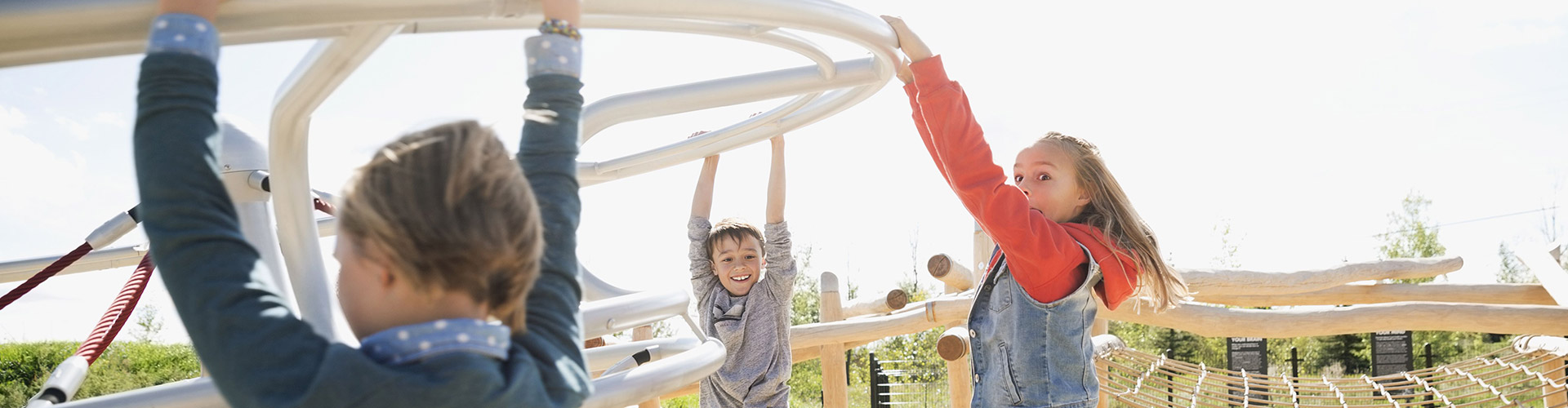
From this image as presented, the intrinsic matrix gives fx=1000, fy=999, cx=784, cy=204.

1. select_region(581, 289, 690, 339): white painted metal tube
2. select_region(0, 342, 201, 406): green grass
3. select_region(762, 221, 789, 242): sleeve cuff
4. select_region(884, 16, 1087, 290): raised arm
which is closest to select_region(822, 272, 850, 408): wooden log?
select_region(762, 221, 789, 242): sleeve cuff

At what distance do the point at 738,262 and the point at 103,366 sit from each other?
9978 mm

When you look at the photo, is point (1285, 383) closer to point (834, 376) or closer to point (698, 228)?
point (834, 376)

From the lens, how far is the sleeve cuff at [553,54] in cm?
102

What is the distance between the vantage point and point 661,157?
2320 millimetres

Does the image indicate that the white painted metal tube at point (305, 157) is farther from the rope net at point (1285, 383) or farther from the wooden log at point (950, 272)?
the wooden log at point (950, 272)

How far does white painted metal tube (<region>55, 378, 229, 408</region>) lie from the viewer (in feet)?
A: 3.56

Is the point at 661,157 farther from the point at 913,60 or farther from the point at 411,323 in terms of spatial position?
the point at 411,323

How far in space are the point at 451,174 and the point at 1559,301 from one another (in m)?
7.04

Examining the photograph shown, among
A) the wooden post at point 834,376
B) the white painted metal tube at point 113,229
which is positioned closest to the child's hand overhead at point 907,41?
the white painted metal tube at point 113,229

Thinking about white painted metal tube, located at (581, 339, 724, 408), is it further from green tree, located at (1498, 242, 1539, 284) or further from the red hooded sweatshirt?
green tree, located at (1498, 242, 1539, 284)

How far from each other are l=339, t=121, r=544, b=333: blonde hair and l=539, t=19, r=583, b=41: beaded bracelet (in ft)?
0.56

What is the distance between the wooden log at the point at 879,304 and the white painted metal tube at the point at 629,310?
3355 mm

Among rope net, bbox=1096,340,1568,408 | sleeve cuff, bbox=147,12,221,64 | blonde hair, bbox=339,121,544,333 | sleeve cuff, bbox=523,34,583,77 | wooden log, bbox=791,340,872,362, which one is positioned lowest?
rope net, bbox=1096,340,1568,408

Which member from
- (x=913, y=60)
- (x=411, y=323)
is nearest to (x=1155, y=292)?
(x=913, y=60)
